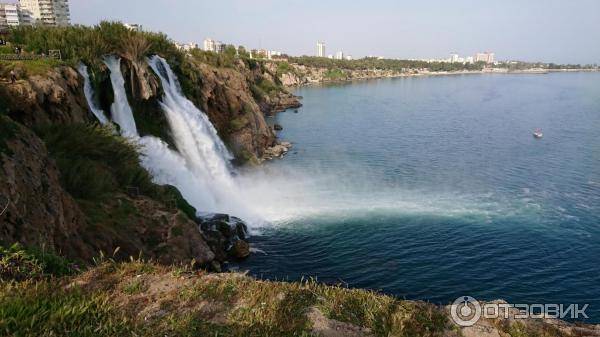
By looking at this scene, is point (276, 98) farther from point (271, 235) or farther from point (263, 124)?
point (271, 235)

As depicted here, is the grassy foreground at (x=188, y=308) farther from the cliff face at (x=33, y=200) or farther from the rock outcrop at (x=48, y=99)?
the rock outcrop at (x=48, y=99)

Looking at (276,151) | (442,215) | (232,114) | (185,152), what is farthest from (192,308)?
(276,151)

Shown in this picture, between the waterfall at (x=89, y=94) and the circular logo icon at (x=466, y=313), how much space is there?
19053 mm

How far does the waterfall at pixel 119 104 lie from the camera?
76.0ft

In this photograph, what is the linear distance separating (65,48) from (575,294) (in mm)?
27614

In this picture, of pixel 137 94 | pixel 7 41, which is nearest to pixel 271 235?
pixel 137 94

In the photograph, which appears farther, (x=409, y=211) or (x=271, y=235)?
(x=409, y=211)

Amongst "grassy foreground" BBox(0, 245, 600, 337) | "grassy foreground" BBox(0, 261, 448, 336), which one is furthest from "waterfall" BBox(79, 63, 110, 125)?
"grassy foreground" BBox(0, 261, 448, 336)

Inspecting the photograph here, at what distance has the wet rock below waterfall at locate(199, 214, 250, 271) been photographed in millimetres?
19000

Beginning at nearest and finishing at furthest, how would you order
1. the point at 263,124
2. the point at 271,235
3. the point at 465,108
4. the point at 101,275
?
the point at 101,275 → the point at 271,235 → the point at 263,124 → the point at 465,108

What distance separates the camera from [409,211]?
2538 cm

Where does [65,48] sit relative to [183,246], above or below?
above

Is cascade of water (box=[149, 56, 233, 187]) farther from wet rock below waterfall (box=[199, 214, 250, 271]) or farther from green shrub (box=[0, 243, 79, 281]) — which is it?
green shrub (box=[0, 243, 79, 281])

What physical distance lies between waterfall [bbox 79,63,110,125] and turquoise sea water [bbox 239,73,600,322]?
33.2ft
